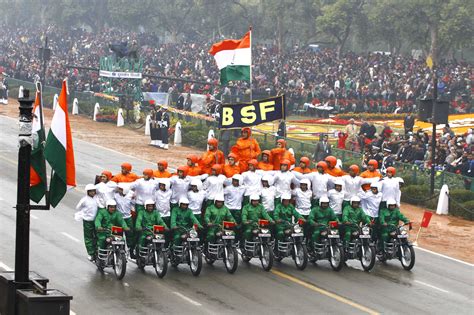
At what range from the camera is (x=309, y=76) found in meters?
64.8

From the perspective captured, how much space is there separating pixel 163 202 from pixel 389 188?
5.08m

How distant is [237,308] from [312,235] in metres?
4.80

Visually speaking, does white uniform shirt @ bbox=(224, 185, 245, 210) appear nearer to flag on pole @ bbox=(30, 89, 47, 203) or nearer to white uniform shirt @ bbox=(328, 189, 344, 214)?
white uniform shirt @ bbox=(328, 189, 344, 214)

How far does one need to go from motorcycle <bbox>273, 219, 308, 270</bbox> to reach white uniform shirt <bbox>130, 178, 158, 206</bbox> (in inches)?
115

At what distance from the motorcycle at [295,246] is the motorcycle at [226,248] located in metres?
1.15

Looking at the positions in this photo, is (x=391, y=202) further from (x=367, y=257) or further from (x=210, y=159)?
(x=210, y=159)

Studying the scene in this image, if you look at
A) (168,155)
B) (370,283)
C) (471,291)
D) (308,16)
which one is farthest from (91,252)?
(308,16)

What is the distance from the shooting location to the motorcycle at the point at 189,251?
2386 centimetres

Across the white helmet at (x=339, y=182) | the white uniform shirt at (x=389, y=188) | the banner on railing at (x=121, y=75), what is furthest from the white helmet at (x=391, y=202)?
the banner on railing at (x=121, y=75)

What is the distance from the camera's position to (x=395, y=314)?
2117cm

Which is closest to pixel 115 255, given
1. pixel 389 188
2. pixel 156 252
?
pixel 156 252

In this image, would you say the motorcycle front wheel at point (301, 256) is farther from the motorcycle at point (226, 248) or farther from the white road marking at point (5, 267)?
the white road marking at point (5, 267)

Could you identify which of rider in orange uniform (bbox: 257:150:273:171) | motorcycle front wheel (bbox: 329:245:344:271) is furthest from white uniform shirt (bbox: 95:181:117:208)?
motorcycle front wheel (bbox: 329:245:344:271)

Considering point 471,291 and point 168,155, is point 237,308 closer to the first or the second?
point 471,291
